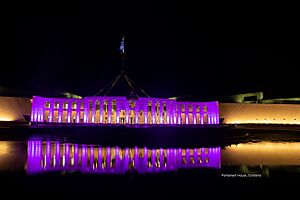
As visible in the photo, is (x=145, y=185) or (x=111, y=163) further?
(x=111, y=163)

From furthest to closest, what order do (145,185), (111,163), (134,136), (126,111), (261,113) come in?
1. (261,113)
2. (126,111)
3. (134,136)
4. (111,163)
5. (145,185)

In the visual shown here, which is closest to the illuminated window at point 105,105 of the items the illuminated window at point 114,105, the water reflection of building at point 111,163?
the illuminated window at point 114,105

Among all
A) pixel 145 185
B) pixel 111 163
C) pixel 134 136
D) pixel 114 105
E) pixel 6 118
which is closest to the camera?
pixel 145 185

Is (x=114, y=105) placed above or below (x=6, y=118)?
above

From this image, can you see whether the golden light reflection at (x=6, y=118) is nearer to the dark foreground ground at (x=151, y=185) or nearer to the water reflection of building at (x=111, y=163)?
the water reflection of building at (x=111, y=163)

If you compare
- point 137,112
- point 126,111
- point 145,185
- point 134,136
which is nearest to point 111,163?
point 145,185

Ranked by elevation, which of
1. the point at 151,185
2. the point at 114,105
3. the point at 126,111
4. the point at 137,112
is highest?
the point at 114,105

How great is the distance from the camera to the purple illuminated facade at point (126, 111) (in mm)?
24594

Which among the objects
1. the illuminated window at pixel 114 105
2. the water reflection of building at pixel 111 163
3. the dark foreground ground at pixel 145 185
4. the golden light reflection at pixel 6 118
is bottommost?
the dark foreground ground at pixel 145 185

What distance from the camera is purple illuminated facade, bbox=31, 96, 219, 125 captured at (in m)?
24.6

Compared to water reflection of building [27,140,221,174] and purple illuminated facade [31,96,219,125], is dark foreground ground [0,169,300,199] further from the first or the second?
purple illuminated facade [31,96,219,125]

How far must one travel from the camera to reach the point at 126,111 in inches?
1006

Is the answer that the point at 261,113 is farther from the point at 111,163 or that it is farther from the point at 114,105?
the point at 111,163

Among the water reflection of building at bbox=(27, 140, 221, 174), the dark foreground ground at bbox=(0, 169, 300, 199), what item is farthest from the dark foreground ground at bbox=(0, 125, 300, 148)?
the dark foreground ground at bbox=(0, 169, 300, 199)
